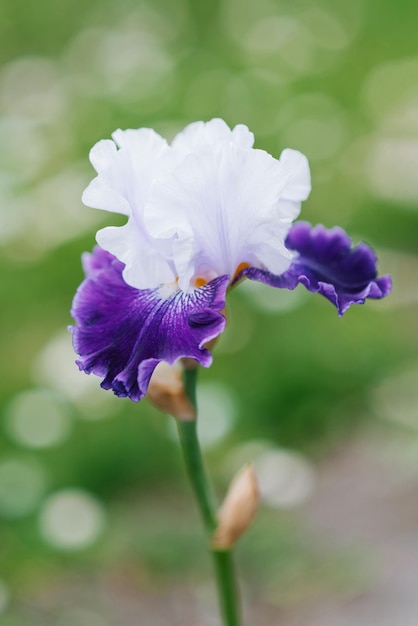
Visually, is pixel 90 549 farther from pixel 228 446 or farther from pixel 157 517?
pixel 228 446

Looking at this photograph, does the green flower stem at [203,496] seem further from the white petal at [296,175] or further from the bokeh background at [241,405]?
the bokeh background at [241,405]

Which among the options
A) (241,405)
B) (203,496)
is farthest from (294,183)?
(241,405)

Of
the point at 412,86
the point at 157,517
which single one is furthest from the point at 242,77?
the point at 157,517

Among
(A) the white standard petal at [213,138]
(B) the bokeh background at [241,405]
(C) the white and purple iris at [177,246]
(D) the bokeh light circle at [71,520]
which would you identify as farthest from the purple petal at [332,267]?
(D) the bokeh light circle at [71,520]

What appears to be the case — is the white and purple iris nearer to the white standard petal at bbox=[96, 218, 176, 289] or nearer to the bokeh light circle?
the white standard petal at bbox=[96, 218, 176, 289]

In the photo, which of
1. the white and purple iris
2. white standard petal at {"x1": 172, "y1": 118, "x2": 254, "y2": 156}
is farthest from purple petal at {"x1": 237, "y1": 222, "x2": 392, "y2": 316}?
white standard petal at {"x1": 172, "y1": 118, "x2": 254, "y2": 156}

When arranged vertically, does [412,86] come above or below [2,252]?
above

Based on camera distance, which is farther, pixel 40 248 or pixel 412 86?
pixel 412 86
